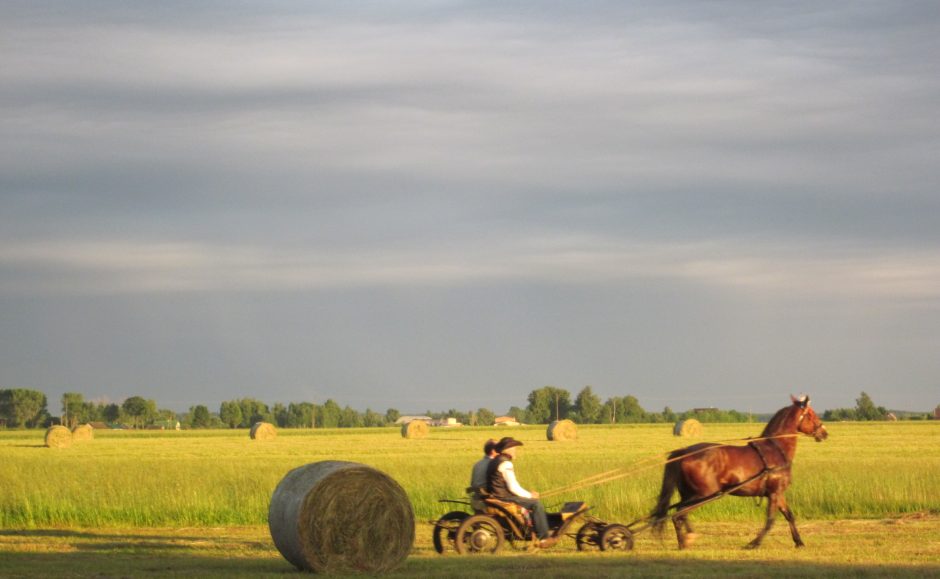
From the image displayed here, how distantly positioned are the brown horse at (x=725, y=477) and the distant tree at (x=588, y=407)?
364ft

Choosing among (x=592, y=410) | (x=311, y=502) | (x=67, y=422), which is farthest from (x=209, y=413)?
(x=311, y=502)

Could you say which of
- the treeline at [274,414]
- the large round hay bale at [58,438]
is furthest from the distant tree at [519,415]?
the large round hay bale at [58,438]

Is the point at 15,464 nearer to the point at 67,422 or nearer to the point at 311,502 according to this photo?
the point at 311,502

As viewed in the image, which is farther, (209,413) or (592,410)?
(209,413)

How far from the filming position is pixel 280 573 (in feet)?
45.2

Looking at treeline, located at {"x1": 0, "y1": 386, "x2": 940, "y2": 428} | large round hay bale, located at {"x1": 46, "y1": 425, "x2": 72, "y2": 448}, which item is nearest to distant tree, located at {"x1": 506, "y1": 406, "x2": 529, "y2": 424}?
treeline, located at {"x1": 0, "y1": 386, "x2": 940, "y2": 428}

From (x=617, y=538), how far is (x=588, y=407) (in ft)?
→ 373

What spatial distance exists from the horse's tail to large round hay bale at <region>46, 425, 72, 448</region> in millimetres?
42800

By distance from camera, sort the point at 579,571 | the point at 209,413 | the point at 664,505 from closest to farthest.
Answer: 1. the point at 579,571
2. the point at 664,505
3. the point at 209,413

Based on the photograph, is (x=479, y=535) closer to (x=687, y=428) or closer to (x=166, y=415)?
(x=687, y=428)

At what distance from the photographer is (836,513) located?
22016 millimetres

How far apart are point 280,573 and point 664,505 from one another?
496 centimetres

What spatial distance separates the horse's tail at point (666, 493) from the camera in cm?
1562

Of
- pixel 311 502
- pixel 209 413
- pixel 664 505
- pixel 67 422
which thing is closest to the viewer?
pixel 311 502
